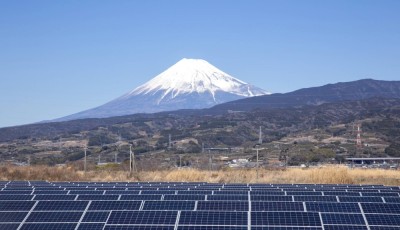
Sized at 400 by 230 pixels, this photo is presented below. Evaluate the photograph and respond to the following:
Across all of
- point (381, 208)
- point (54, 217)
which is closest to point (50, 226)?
point (54, 217)

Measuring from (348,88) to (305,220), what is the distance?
16997 cm

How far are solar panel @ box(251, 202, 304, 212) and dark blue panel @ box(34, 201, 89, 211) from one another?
4470 mm

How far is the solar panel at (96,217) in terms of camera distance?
14633 millimetres

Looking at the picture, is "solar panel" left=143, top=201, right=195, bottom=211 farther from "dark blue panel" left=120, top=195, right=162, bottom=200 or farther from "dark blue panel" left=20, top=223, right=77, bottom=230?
"dark blue panel" left=20, top=223, right=77, bottom=230

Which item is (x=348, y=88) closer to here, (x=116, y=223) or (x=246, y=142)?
(x=246, y=142)

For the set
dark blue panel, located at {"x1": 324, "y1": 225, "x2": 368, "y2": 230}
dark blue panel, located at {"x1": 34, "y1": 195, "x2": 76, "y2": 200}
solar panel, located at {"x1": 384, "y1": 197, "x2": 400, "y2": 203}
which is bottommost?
solar panel, located at {"x1": 384, "y1": 197, "x2": 400, "y2": 203}

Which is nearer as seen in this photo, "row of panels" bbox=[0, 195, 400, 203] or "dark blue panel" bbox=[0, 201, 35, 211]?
"dark blue panel" bbox=[0, 201, 35, 211]

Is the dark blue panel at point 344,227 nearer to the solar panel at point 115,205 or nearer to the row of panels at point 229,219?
the row of panels at point 229,219

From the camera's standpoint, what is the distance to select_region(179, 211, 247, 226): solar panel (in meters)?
13.6

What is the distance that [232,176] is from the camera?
3719 cm

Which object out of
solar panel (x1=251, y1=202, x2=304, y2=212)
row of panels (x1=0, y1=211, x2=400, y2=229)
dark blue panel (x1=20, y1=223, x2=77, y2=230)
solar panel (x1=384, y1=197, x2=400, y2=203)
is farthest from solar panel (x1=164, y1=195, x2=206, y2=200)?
solar panel (x1=384, y1=197, x2=400, y2=203)

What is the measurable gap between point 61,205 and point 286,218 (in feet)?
19.9

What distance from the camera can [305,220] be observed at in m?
13.6

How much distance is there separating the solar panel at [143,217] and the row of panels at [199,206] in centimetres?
171
